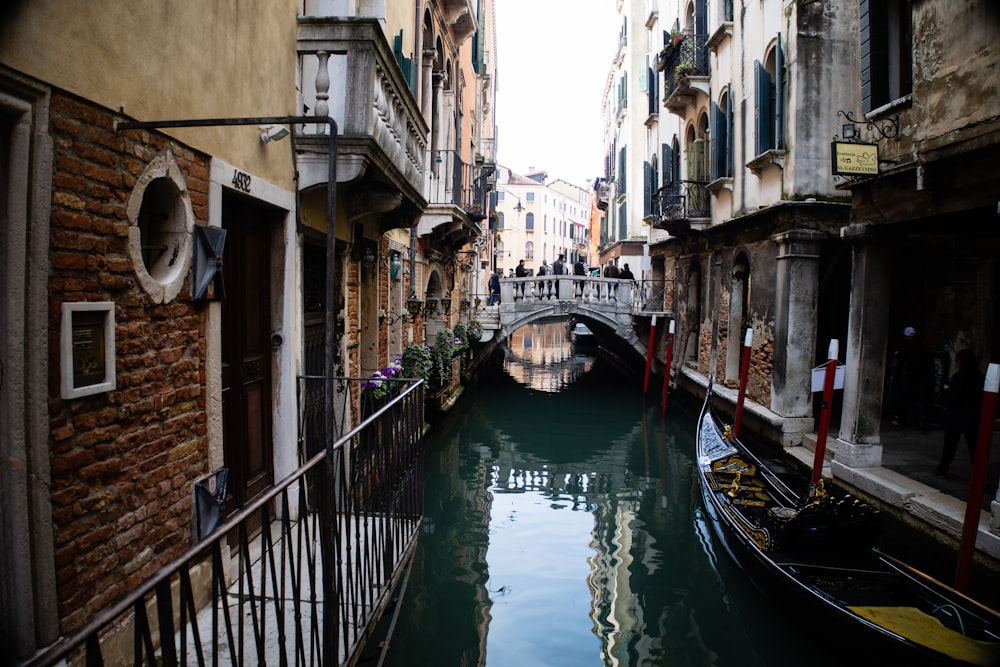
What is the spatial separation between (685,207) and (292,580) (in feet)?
38.3

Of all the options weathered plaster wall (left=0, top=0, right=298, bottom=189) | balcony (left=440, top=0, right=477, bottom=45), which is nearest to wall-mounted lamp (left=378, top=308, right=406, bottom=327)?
weathered plaster wall (left=0, top=0, right=298, bottom=189)

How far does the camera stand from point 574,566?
6.30 m

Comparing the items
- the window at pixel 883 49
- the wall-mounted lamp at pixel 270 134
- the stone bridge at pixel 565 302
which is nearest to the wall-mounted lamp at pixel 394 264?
the wall-mounted lamp at pixel 270 134

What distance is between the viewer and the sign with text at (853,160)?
633 centimetres

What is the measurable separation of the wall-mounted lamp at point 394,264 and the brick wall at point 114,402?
5.04m

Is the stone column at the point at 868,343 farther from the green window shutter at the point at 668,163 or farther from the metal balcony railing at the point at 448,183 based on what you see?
the green window shutter at the point at 668,163

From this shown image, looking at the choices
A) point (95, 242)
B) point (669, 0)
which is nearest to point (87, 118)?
point (95, 242)

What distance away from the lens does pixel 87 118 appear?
2.53 meters

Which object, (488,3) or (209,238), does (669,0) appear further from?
(209,238)

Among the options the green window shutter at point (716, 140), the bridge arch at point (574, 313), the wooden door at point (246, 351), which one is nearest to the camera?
the wooden door at point (246, 351)

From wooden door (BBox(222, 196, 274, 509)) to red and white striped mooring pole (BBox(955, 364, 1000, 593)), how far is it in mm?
4731

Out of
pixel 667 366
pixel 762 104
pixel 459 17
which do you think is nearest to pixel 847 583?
pixel 762 104

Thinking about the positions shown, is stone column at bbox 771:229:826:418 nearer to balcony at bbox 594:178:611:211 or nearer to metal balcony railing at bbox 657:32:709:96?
metal balcony railing at bbox 657:32:709:96

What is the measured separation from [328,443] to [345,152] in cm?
258
